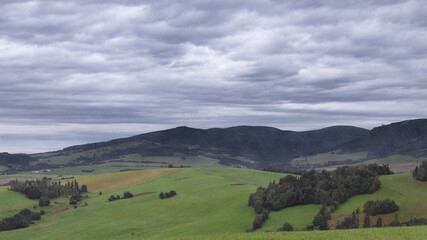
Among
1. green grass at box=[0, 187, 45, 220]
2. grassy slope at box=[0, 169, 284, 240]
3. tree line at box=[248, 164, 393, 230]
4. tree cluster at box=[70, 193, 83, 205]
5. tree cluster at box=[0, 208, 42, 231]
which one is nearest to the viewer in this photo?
tree line at box=[248, 164, 393, 230]

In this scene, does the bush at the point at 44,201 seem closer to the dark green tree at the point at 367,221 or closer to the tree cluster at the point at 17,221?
the tree cluster at the point at 17,221

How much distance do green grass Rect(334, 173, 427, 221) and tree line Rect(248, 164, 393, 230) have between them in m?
2.23

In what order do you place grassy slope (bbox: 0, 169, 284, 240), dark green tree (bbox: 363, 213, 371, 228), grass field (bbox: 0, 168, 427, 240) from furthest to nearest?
1. grassy slope (bbox: 0, 169, 284, 240)
2. grass field (bbox: 0, 168, 427, 240)
3. dark green tree (bbox: 363, 213, 371, 228)

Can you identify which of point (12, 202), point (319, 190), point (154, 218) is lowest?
point (154, 218)

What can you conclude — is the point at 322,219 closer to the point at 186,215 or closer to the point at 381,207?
the point at 381,207

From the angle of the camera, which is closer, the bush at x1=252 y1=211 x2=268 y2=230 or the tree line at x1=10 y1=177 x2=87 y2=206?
the bush at x1=252 y1=211 x2=268 y2=230

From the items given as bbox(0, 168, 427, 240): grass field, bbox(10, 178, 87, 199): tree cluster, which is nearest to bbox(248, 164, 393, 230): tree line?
bbox(0, 168, 427, 240): grass field

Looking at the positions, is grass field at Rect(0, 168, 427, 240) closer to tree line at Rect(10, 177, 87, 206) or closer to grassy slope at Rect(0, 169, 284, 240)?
grassy slope at Rect(0, 169, 284, 240)

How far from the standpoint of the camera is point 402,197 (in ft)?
247

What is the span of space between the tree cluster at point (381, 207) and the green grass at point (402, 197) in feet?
5.55

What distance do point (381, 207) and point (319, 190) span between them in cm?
1793

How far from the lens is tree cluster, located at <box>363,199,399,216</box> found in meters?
69.2

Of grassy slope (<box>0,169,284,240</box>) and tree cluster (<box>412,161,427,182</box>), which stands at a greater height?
tree cluster (<box>412,161,427,182</box>)

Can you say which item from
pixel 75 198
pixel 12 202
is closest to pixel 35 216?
pixel 75 198
